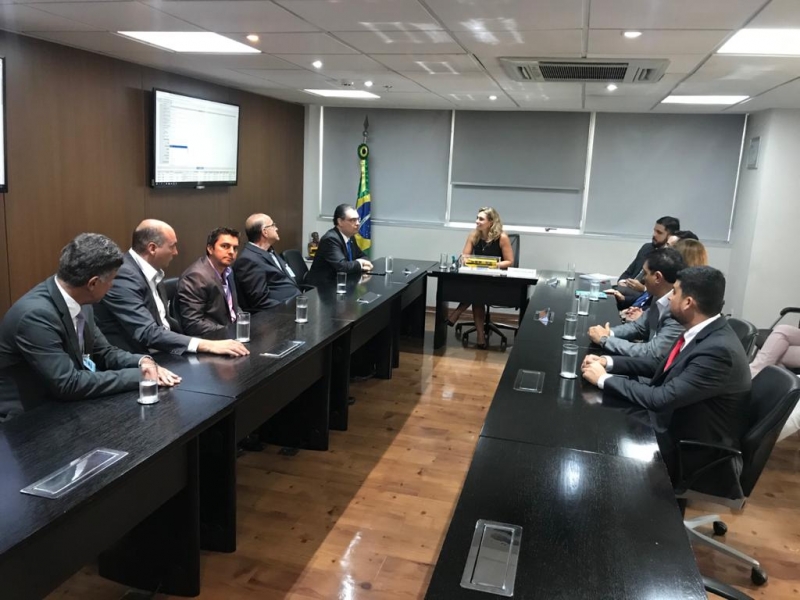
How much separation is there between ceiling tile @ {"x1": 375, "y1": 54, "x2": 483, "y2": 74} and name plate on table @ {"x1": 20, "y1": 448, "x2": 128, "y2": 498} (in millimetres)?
2873

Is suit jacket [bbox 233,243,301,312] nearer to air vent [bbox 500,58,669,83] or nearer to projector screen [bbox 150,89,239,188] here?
projector screen [bbox 150,89,239,188]

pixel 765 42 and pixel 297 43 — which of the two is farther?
pixel 297 43

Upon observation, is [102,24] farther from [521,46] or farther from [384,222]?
[384,222]

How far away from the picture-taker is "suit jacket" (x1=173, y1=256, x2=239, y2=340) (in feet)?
10.6

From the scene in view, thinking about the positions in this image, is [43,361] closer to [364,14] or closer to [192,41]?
[364,14]

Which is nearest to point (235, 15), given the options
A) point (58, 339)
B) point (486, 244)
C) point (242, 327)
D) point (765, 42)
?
point (242, 327)

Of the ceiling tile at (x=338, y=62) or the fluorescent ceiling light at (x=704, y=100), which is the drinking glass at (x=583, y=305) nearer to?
the ceiling tile at (x=338, y=62)

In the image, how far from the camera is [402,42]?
3.39 m

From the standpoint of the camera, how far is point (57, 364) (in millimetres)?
2105

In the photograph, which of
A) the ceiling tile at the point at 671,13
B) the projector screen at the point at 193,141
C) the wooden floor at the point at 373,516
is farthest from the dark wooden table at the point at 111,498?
the projector screen at the point at 193,141

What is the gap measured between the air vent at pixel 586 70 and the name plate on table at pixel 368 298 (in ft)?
5.53

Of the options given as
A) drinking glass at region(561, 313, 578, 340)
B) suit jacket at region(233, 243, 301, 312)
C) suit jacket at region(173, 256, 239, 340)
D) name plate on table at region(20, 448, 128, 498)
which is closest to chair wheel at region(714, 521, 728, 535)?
drinking glass at region(561, 313, 578, 340)

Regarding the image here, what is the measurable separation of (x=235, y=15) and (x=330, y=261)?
228 centimetres

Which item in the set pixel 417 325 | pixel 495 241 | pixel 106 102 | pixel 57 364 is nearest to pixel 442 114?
pixel 495 241
